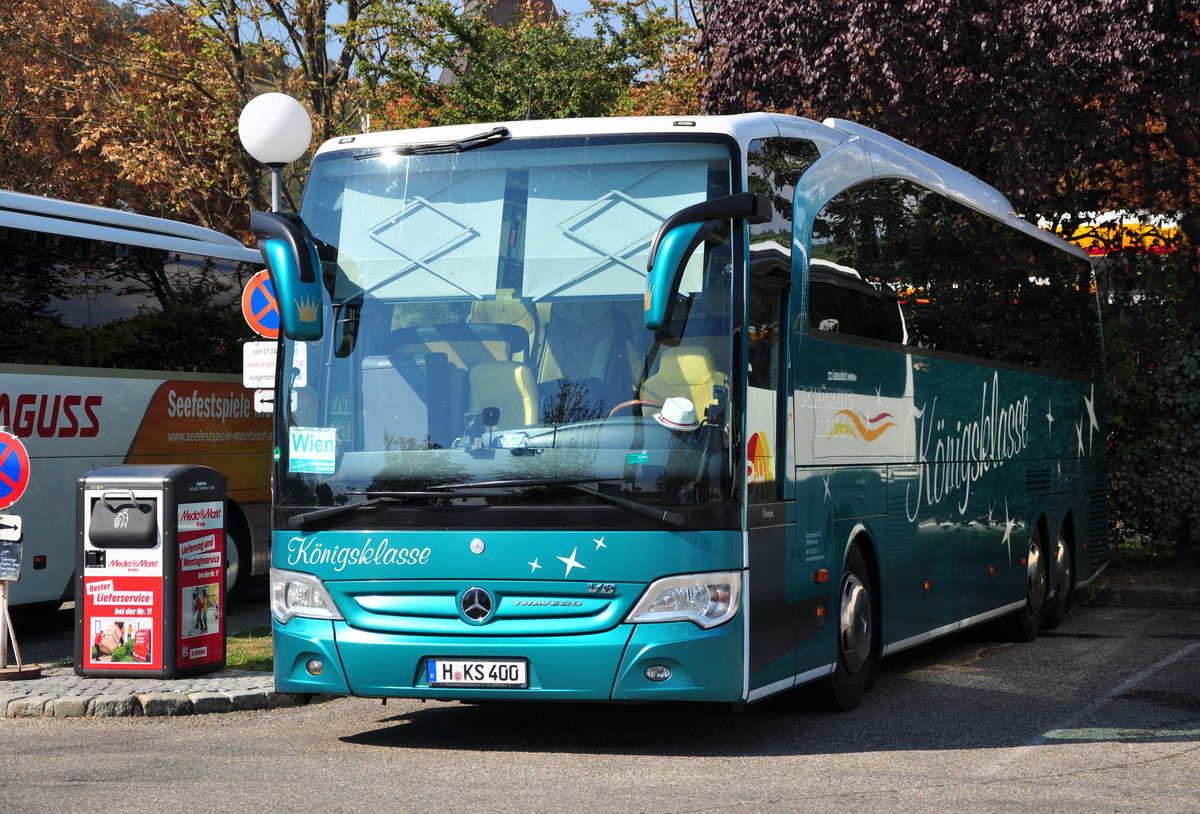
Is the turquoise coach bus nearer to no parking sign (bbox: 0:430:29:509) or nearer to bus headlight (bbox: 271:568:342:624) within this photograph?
bus headlight (bbox: 271:568:342:624)

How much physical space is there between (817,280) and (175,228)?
8525mm

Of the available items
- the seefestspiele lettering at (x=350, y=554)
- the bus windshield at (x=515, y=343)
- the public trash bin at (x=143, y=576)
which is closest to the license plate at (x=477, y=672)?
the seefestspiele lettering at (x=350, y=554)

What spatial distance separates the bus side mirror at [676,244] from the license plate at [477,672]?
5.96ft

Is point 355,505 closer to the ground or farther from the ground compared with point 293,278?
closer to the ground

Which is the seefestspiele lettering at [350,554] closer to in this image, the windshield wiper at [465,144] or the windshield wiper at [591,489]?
the windshield wiper at [591,489]

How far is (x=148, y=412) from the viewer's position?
44.9ft

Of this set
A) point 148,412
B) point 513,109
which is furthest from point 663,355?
Result: point 513,109

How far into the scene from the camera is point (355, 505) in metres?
7.56

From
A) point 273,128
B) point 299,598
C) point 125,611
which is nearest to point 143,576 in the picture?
point 125,611

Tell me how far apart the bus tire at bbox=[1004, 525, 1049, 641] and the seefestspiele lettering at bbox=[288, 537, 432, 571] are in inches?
280

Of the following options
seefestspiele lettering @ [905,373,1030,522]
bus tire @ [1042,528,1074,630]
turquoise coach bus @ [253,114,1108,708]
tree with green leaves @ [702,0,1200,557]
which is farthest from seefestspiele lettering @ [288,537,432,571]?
tree with green leaves @ [702,0,1200,557]

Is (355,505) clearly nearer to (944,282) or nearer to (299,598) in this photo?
(299,598)

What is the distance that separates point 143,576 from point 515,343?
407 centimetres

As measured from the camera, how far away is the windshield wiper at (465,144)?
7.91 m
